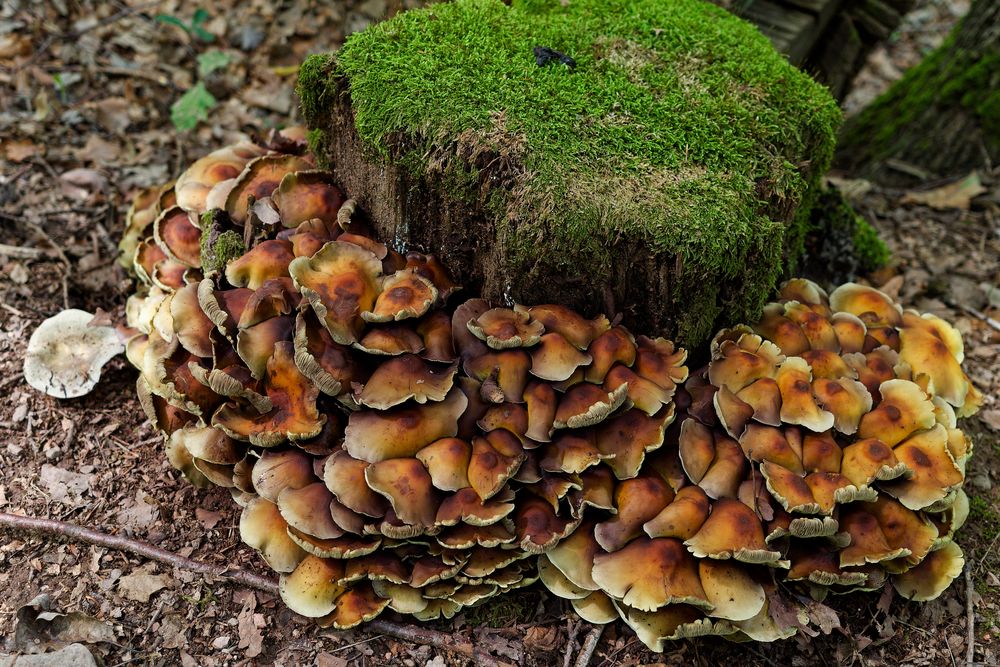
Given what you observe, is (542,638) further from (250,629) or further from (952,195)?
(952,195)

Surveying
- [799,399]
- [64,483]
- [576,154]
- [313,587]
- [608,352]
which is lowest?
[64,483]

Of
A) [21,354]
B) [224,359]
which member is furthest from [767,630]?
[21,354]

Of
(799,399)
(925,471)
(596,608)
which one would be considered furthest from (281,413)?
(925,471)

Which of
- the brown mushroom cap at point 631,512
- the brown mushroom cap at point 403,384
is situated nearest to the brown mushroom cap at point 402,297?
the brown mushroom cap at point 403,384

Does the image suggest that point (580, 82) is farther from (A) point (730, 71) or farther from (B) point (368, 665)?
(B) point (368, 665)

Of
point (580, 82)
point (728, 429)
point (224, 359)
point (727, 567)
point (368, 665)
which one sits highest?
point (580, 82)
